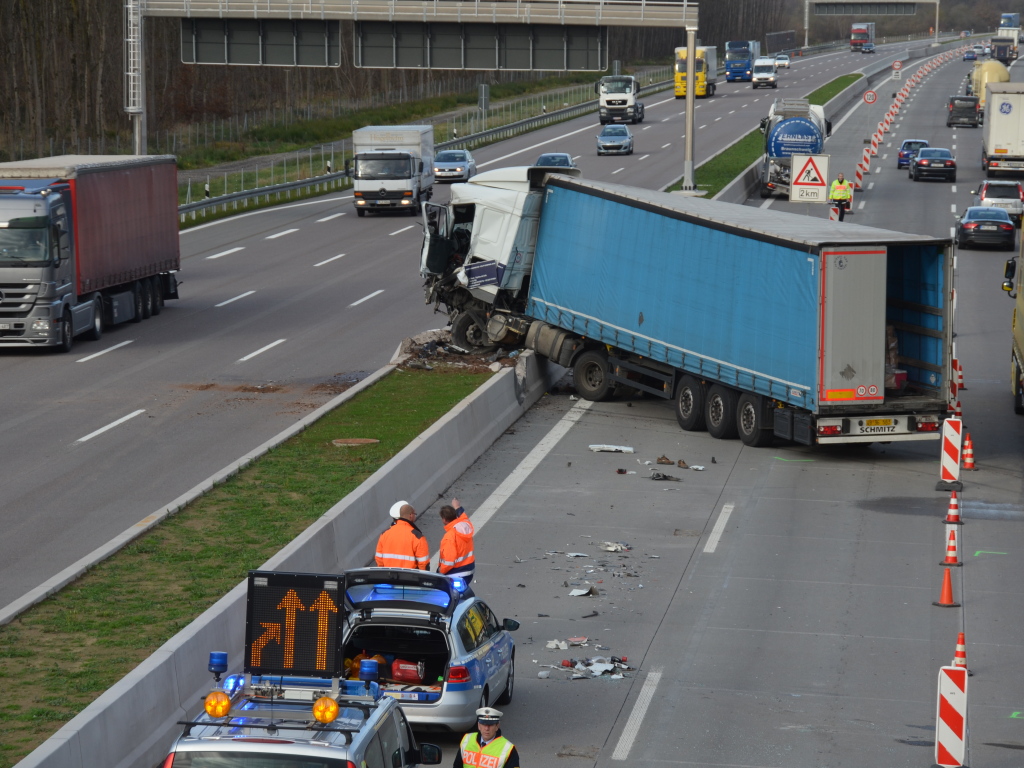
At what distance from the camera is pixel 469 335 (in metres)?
29.5

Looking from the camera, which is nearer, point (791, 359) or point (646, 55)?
point (791, 359)

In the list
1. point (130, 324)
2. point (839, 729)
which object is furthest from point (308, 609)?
point (130, 324)

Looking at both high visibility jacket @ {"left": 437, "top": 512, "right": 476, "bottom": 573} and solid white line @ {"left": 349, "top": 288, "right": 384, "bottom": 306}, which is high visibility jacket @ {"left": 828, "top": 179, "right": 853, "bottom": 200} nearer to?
solid white line @ {"left": 349, "top": 288, "right": 384, "bottom": 306}

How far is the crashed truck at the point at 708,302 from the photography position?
2183 centimetres

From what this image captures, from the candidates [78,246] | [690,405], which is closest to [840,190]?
[690,405]

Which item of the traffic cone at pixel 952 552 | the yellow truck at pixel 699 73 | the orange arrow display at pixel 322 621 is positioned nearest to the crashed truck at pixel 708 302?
the traffic cone at pixel 952 552

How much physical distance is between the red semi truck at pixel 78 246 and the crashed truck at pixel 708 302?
24.0 ft

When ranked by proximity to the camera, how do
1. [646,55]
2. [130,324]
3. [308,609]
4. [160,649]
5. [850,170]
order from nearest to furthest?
[308,609], [160,649], [130,324], [850,170], [646,55]

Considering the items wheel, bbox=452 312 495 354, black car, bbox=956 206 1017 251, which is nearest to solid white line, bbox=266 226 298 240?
wheel, bbox=452 312 495 354

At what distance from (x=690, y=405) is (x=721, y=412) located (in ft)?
2.65

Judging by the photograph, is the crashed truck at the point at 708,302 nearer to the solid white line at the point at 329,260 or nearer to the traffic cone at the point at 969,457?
the traffic cone at the point at 969,457

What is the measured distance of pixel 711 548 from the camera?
18.3 meters

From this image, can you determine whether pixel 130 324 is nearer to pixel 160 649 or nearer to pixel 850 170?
pixel 160 649

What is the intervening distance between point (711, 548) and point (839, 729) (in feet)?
19.4
